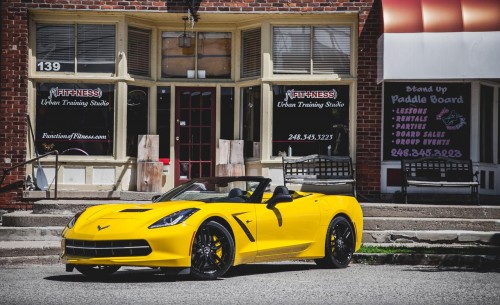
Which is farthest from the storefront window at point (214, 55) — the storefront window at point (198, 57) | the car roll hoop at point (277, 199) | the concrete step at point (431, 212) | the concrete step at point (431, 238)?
the car roll hoop at point (277, 199)

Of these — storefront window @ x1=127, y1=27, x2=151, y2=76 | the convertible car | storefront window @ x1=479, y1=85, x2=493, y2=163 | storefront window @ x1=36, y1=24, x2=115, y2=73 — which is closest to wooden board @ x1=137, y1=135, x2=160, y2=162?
storefront window @ x1=127, y1=27, x2=151, y2=76

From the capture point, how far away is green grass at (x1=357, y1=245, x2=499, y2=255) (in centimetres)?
1388

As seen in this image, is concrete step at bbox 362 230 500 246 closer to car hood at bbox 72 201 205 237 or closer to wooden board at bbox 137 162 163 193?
wooden board at bbox 137 162 163 193

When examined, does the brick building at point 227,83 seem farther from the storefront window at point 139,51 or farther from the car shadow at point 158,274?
the car shadow at point 158,274

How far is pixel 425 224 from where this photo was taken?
53.6 feet

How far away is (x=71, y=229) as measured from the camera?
1055 centimetres

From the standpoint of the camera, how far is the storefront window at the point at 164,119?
1988 centimetres

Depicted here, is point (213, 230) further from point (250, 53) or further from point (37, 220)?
point (250, 53)

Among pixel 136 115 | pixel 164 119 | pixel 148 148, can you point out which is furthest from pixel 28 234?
pixel 164 119

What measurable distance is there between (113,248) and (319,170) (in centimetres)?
946

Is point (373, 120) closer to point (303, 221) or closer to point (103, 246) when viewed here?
point (303, 221)

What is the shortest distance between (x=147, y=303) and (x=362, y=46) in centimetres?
1168

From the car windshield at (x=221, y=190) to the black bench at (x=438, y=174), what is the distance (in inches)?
264

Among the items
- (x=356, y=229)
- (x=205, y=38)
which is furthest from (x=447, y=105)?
(x=356, y=229)
